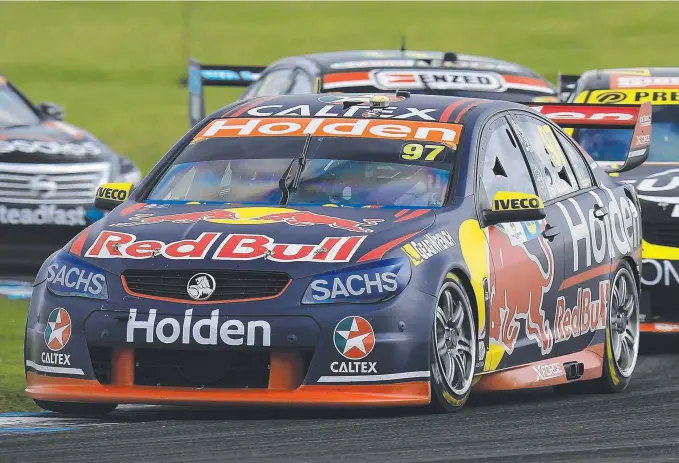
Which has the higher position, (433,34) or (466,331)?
(466,331)

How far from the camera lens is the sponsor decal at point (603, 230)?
31.1 ft

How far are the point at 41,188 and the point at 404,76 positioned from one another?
296 centimetres

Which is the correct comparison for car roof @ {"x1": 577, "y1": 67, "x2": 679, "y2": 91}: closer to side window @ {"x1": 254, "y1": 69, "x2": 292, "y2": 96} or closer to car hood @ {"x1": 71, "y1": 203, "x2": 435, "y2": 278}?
side window @ {"x1": 254, "y1": 69, "x2": 292, "y2": 96}

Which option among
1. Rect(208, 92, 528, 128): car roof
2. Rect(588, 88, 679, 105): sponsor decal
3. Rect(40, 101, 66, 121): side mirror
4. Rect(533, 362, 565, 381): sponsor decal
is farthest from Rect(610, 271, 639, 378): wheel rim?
Rect(40, 101, 66, 121): side mirror

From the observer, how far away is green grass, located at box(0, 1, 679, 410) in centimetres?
3694

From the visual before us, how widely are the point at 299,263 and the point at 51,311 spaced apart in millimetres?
1037

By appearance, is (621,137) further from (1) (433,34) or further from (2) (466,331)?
(1) (433,34)

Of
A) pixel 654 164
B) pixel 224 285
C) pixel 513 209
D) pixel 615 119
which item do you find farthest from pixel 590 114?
pixel 224 285

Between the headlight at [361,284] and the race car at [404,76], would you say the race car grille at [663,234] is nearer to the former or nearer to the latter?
the race car at [404,76]

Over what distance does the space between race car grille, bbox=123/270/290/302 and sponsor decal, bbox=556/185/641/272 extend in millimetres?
2241

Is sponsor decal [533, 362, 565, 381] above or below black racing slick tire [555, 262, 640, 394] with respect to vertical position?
above

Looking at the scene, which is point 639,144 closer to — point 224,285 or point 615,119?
point 615,119

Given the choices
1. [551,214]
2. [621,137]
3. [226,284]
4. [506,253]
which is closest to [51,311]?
[226,284]

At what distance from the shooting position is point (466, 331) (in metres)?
8.15
